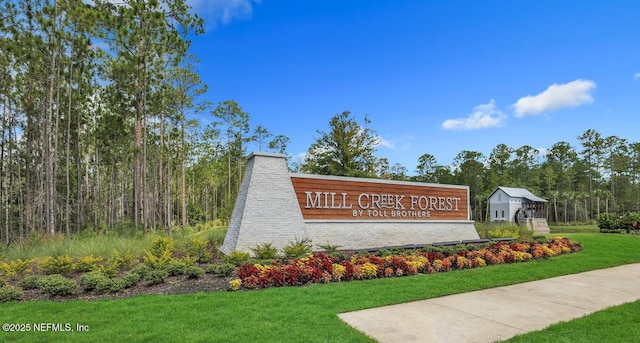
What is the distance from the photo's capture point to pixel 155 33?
15.1 m

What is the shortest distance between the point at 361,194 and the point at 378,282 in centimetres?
532

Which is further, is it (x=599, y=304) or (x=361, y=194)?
(x=361, y=194)

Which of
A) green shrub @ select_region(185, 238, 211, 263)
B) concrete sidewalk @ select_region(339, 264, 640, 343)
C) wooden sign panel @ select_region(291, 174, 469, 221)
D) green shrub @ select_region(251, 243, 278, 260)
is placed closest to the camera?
concrete sidewalk @ select_region(339, 264, 640, 343)

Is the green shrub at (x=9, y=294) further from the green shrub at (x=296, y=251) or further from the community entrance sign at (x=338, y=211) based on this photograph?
the green shrub at (x=296, y=251)

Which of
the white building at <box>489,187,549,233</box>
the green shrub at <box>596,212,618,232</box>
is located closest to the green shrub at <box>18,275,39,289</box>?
the green shrub at <box>596,212,618,232</box>

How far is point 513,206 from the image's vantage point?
32.4 m

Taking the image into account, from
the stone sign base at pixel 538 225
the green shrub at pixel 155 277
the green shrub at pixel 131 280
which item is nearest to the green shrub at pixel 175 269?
the green shrub at pixel 155 277

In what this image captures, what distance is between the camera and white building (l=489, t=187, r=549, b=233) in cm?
3225

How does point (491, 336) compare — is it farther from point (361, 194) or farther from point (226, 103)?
point (226, 103)

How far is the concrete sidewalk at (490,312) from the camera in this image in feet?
13.5

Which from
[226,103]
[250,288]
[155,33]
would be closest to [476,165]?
[226,103]

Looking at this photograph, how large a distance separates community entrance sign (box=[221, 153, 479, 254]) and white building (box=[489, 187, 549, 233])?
67.5 feet

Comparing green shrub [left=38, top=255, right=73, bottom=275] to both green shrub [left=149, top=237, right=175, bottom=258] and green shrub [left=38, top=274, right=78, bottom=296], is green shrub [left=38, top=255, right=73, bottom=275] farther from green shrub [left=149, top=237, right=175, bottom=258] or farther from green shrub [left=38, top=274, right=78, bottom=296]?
green shrub [left=149, top=237, right=175, bottom=258]

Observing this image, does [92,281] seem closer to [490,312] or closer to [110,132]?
[490,312]
